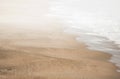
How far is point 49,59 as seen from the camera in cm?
823

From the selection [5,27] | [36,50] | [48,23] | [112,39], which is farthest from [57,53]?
[48,23]

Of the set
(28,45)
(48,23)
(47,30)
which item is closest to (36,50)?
(28,45)

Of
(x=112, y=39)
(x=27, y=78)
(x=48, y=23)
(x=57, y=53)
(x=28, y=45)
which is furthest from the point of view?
(x=48, y=23)

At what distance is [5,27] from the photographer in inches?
495

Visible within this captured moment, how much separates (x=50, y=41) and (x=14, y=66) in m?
3.26

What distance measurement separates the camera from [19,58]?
26.5ft

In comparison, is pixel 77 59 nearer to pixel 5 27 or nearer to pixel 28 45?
pixel 28 45

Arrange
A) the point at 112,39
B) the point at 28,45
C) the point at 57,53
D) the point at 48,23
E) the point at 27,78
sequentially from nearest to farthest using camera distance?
the point at 27,78 < the point at 57,53 < the point at 28,45 < the point at 112,39 < the point at 48,23

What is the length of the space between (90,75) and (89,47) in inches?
110

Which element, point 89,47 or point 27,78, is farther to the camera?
point 89,47

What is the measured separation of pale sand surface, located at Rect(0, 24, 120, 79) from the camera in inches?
281

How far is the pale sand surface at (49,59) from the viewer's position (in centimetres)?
713

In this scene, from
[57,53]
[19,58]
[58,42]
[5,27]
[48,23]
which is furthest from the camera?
[48,23]

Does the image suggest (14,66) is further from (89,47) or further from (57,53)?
(89,47)
